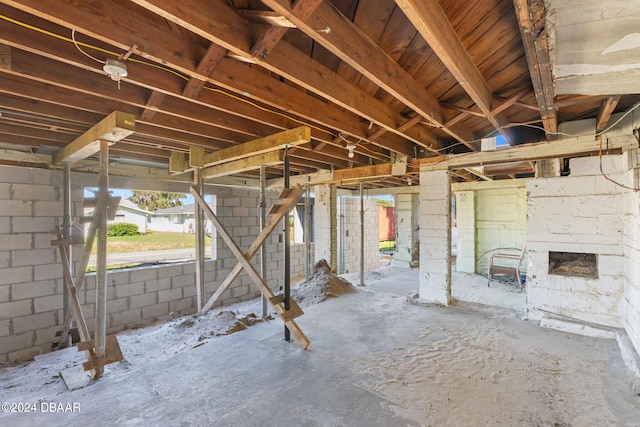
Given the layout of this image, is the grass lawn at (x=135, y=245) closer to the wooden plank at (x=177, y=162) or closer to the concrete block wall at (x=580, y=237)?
the wooden plank at (x=177, y=162)

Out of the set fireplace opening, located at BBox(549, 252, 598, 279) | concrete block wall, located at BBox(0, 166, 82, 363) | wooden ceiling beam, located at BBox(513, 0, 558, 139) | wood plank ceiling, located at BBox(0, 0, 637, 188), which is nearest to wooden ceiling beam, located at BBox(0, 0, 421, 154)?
wood plank ceiling, located at BBox(0, 0, 637, 188)

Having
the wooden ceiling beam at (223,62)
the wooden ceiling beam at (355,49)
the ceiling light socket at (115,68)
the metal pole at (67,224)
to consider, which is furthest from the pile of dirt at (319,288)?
the ceiling light socket at (115,68)

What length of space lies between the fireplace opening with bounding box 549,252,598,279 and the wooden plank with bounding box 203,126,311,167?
3536 millimetres

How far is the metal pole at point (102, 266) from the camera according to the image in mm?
2590

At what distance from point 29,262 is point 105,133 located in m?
2.67

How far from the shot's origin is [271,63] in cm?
181

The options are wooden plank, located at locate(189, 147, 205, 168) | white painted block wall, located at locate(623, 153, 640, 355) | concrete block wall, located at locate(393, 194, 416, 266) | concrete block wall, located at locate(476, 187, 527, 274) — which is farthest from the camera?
concrete block wall, located at locate(393, 194, 416, 266)

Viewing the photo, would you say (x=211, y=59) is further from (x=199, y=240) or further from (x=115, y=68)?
(x=199, y=240)

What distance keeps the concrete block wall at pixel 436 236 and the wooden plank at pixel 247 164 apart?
2.43 m

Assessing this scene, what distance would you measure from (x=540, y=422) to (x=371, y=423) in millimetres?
1119

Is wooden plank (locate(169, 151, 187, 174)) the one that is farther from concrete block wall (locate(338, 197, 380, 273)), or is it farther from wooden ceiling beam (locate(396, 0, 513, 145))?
concrete block wall (locate(338, 197, 380, 273))

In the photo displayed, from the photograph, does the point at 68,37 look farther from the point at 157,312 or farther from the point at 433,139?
the point at 157,312

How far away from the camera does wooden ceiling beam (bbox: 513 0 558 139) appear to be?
136cm

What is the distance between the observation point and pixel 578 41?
5.53ft
